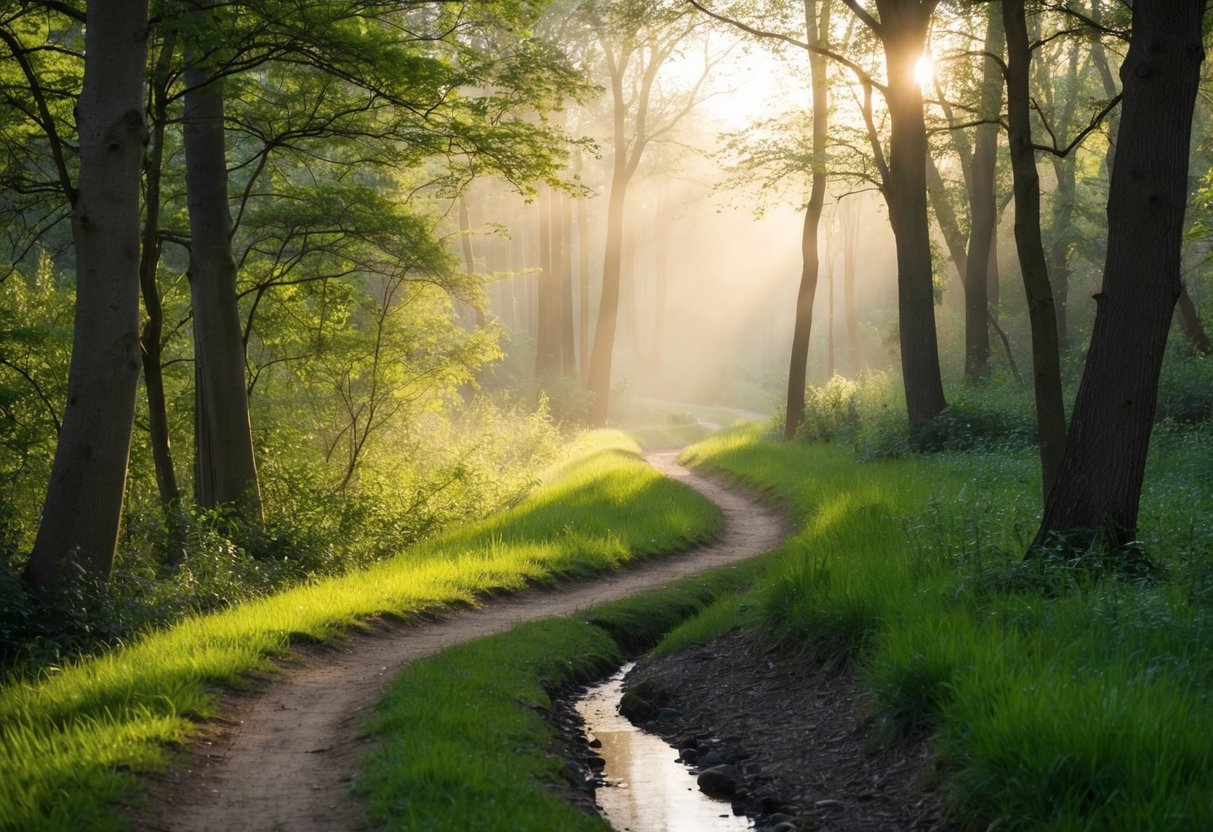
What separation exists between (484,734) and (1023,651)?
3118 mm

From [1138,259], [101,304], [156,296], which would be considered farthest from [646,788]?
[156,296]

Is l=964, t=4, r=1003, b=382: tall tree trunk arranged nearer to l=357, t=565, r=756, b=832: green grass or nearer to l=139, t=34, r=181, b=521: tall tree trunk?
l=357, t=565, r=756, b=832: green grass

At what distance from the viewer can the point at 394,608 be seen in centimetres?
1005

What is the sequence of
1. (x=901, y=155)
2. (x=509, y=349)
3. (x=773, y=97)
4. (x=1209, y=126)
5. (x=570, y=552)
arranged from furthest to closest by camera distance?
1. (x=509, y=349)
2. (x=1209, y=126)
3. (x=773, y=97)
4. (x=901, y=155)
5. (x=570, y=552)

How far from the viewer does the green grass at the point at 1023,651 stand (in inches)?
170

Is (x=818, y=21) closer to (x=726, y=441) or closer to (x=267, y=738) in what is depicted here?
(x=726, y=441)

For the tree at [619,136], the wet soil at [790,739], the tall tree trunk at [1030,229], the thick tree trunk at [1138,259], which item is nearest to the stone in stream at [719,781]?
the wet soil at [790,739]

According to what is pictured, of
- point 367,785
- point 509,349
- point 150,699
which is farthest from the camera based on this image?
point 509,349

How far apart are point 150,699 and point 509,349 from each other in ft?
147

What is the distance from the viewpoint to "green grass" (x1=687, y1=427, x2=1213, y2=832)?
170 inches

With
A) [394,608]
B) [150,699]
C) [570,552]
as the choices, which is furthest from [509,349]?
[150,699]

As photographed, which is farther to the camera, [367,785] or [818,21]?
[818,21]

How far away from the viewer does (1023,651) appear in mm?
5711

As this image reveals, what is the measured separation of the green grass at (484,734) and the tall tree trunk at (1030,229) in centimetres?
454
